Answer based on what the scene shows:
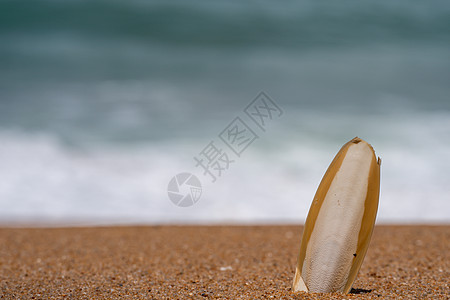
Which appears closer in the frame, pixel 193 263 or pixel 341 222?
pixel 341 222

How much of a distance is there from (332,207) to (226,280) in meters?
1.59

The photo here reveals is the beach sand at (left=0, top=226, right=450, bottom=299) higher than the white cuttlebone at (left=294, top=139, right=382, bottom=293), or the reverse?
the white cuttlebone at (left=294, top=139, right=382, bottom=293)

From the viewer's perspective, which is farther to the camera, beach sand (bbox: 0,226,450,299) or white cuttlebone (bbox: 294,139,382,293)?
beach sand (bbox: 0,226,450,299)

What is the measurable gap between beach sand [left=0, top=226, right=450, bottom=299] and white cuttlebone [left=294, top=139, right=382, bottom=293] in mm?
214

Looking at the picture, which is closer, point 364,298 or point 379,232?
point 364,298

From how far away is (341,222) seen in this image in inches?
141

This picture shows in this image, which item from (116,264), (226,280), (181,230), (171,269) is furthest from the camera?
(181,230)

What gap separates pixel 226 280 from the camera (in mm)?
4629

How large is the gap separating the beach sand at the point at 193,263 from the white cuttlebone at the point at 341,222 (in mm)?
214

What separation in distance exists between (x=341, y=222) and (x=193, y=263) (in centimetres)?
269

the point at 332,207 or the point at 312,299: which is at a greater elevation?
the point at 332,207

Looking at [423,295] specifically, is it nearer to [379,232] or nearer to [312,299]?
[312,299]

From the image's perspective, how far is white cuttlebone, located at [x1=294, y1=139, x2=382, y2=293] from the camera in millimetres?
3576

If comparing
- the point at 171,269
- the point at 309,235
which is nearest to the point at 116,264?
the point at 171,269
